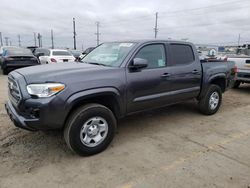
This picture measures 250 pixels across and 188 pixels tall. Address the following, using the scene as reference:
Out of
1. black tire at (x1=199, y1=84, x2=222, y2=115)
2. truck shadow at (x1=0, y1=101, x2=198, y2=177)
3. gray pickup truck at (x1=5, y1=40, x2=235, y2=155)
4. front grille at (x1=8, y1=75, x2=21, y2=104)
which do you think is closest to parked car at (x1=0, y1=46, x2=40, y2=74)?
truck shadow at (x1=0, y1=101, x2=198, y2=177)

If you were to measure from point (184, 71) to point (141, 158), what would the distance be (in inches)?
85.7

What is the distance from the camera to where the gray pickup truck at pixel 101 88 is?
10.2 feet

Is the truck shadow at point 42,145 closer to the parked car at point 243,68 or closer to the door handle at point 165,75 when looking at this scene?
the door handle at point 165,75

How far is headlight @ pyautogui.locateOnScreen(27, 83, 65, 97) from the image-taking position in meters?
3.06

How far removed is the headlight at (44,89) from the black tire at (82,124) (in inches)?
18.1

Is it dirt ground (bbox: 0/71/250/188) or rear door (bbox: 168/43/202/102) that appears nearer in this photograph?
dirt ground (bbox: 0/71/250/188)

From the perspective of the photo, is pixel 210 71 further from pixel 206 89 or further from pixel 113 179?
pixel 113 179

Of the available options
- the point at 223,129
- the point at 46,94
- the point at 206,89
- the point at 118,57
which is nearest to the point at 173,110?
the point at 206,89

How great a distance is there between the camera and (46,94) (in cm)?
306

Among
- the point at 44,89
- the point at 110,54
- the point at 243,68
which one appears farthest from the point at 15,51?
the point at 243,68

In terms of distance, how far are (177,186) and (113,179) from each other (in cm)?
80

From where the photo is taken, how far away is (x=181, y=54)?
4.90m

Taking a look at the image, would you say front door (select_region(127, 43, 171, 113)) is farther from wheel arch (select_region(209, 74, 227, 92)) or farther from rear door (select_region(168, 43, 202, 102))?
wheel arch (select_region(209, 74, 227, 92))

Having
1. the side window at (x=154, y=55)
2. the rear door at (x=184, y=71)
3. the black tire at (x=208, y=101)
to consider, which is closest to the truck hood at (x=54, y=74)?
the side window at (x=154, y=55)
